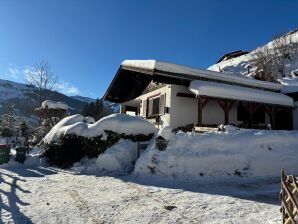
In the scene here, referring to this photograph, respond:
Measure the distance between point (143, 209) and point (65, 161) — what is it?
7.25 m

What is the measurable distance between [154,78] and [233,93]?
172 inches

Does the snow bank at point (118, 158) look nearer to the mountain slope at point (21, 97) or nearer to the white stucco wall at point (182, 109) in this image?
the white stucco wall at point (182, 109)

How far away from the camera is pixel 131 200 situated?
788cm

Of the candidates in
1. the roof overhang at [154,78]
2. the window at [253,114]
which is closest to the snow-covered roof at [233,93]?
the roof overhang at [154,78]

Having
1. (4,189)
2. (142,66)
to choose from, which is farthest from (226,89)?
(4,189)

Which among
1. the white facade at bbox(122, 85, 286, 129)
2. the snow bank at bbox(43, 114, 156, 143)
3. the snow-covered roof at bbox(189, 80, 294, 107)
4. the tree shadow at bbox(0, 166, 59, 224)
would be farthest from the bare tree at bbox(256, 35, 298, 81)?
the tree shadow at bbox(0, 166, 59, 224)

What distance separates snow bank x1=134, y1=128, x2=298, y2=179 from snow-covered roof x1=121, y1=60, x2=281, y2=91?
5.76 metres

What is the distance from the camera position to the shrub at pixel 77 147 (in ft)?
42.3

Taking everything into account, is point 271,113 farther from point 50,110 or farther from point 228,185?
point 50,110

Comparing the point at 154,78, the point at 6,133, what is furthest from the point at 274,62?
the point at 6,133

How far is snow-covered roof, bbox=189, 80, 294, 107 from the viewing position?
51.5 ft

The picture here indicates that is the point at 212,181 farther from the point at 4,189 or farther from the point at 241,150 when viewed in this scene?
the point at 4,189

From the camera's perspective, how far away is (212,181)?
10.4 m

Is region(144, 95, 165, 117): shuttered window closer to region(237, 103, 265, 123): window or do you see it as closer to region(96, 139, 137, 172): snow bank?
region(237, 103, 265, 123): window
